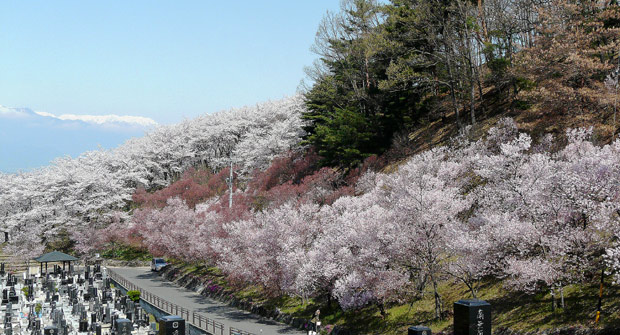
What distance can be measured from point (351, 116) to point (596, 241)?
86.2ft

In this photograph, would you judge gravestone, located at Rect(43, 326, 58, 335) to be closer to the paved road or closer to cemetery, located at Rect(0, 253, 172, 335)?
cemetery, located at Rect(0, 253, 172, 335)

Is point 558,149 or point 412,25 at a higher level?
point 412,25

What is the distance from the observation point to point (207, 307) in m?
34.8

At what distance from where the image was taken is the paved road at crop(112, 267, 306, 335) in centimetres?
2844

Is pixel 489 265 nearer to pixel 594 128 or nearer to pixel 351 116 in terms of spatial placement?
pixel 594 128

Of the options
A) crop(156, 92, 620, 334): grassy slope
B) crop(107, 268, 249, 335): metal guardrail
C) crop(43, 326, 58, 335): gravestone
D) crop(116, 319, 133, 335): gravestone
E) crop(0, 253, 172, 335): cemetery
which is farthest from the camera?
crop(0, 253, 172, 335): cemetery

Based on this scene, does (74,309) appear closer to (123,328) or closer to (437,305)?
(123,328)

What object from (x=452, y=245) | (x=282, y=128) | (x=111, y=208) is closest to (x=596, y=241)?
(x=452, y=245)

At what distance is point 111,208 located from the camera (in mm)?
67250

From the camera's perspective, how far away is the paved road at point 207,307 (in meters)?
28.4

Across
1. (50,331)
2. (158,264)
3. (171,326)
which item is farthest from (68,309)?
(171,326)

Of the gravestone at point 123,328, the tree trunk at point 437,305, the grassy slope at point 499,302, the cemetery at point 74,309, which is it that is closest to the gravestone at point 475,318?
the grassy slope at point 499,302

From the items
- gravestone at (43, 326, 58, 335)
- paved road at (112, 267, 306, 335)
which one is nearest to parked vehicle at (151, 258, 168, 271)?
paved road at (112, 267, 306, 335)

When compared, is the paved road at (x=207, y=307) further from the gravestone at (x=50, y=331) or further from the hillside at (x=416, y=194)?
the gravestone at (x=50, y=331)
